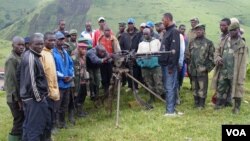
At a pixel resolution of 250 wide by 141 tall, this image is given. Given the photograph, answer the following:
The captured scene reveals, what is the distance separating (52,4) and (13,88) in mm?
169288

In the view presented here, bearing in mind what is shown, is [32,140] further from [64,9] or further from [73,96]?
[64,9]

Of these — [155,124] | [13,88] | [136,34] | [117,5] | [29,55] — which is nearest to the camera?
[29,55]

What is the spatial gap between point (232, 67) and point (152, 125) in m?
2.97

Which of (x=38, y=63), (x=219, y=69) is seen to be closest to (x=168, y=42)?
(x=219, y=69)

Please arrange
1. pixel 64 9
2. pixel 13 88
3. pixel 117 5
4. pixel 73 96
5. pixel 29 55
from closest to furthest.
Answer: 1. pixel 29 55
2. pixel 13 88
3. pixel 73 96
4. pixel 117 5
5. pixel 64 9

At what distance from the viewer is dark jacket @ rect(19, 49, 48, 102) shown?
736 cm

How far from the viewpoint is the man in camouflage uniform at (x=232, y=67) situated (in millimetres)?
10805

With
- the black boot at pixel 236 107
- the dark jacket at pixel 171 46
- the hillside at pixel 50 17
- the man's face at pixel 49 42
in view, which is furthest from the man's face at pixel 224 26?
the hillside at pixel 50 17

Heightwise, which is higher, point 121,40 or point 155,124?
point 121,40

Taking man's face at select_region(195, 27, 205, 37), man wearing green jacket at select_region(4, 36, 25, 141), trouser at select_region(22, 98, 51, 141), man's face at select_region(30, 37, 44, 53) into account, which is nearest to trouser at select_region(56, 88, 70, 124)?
man wearing green jacket at select_region(4, 36, 25, 141)

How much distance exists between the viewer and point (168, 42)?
1067 cm

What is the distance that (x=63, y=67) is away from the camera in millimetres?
9734

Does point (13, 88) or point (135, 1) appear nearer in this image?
point (13, 88)

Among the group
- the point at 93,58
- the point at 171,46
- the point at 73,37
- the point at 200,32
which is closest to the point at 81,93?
the point at 93,58
